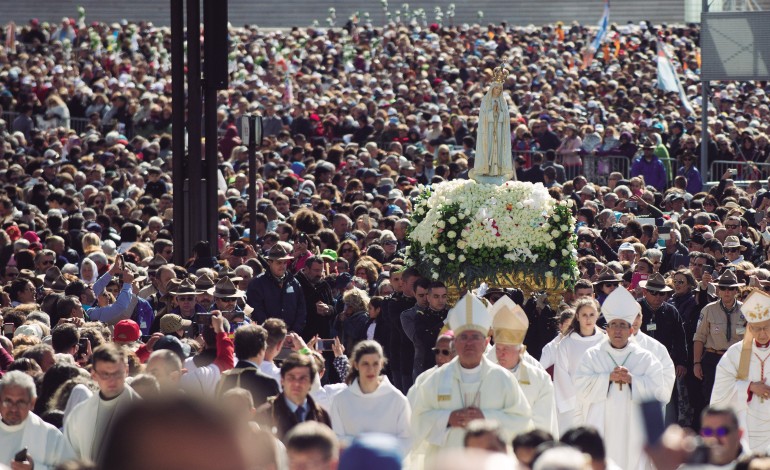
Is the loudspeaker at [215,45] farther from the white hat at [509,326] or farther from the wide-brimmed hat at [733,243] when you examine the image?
the white hat at [509,326]

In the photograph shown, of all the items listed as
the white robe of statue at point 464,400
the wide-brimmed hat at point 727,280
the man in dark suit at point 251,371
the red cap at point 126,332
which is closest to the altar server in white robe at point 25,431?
the man in dark suit at point 251,371

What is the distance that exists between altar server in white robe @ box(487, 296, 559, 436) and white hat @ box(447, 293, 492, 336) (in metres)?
0.79

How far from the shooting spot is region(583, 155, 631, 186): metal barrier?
77.6 ft

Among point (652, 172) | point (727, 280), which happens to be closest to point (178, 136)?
point (727, 280)

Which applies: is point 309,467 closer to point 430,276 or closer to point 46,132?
point 430,276

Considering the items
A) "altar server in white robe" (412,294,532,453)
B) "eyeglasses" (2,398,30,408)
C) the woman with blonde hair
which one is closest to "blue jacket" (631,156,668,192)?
"altar server in white robe" (412,294,532,453)

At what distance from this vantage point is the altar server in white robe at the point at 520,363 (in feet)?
31.0

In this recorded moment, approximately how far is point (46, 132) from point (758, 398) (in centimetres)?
1884

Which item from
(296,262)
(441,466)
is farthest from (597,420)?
(441,466)

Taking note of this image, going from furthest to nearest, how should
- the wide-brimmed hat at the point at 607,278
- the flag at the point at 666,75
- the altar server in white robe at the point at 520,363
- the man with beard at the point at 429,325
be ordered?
the flag at the point at 666,75
the wide-brimmed hat at the point at 607,278
the man with beard at the point at 429,325
the altar server in white robe at the point at 520,363

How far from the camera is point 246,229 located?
18.5 meters

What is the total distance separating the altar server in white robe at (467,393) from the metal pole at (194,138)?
7.43m

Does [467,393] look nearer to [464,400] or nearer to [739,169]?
[464,400]

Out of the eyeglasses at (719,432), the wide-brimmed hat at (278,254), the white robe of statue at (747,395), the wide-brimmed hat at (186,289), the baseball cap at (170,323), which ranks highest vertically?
the eyeglasses at (719,432)
